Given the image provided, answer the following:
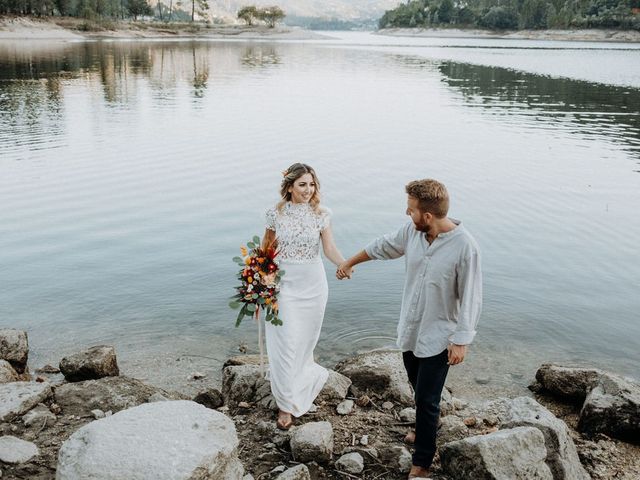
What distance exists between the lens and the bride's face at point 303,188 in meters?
6.49

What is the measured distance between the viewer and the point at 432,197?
4.95 metres

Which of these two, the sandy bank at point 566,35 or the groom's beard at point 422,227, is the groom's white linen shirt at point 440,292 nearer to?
the groom's beard at point 422,227

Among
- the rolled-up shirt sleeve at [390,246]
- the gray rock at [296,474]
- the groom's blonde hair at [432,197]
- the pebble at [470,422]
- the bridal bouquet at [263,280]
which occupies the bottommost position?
the pebble at [470,422]

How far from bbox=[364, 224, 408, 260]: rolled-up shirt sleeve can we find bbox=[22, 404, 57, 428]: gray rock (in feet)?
11.6

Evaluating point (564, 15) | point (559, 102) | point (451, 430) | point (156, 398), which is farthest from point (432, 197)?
point (564, 15)

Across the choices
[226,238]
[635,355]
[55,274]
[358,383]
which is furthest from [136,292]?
[635,355]

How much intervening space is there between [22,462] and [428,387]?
347 cm

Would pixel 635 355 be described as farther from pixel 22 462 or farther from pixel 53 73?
pixel 53 73

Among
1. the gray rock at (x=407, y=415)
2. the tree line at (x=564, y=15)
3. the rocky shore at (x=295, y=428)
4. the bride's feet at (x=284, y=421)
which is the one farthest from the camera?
the tree line at (x=564, y=15)

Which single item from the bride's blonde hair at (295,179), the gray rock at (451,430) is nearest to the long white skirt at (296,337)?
the bride's blonde hair at (295,179)

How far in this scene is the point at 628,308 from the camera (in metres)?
11.0

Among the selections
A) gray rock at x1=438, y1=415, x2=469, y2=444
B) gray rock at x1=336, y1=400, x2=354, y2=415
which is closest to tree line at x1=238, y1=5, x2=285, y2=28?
gray rock at x1=336, y1=400, x2=354, y2=415

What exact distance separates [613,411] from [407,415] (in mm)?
2122

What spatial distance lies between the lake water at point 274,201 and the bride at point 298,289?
2.17 metres
